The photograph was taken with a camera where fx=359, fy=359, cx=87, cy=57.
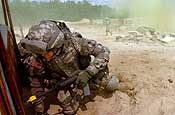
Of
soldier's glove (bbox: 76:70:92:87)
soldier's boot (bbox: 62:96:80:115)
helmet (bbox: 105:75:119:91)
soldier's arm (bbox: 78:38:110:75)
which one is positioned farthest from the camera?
helmet (bbox: 105:75:119:91)

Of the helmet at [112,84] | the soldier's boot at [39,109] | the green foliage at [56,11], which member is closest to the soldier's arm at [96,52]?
the helmet at [112,84]

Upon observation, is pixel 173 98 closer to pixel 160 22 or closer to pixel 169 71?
pixel 169 71

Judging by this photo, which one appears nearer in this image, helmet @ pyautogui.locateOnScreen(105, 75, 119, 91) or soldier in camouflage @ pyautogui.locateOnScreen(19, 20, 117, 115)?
soldier in camouflage @ pyautogui.locateOnScreen(19, 20, 117, 115)

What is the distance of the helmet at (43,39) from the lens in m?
2.67

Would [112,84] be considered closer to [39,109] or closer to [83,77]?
[83,77]

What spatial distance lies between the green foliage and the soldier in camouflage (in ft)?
16.4

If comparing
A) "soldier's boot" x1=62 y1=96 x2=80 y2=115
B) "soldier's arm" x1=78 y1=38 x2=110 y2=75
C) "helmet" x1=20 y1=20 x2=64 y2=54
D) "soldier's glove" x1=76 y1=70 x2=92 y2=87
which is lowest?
"soldier's boot" x1=62 y1=96 x2=80 y2=115

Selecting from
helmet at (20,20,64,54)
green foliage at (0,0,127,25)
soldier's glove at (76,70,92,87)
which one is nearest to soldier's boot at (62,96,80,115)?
soldier's glove at (76,70,92,87)

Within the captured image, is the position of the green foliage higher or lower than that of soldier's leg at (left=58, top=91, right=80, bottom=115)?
higher

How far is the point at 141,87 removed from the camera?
344 centimetres

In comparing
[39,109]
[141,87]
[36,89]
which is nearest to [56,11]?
[141,87]

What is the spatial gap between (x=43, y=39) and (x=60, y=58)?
1.05 ft

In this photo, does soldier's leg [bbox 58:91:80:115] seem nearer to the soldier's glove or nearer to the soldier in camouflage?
the soldier in camouflage

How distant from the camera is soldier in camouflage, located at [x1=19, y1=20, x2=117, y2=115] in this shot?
8.93ft
